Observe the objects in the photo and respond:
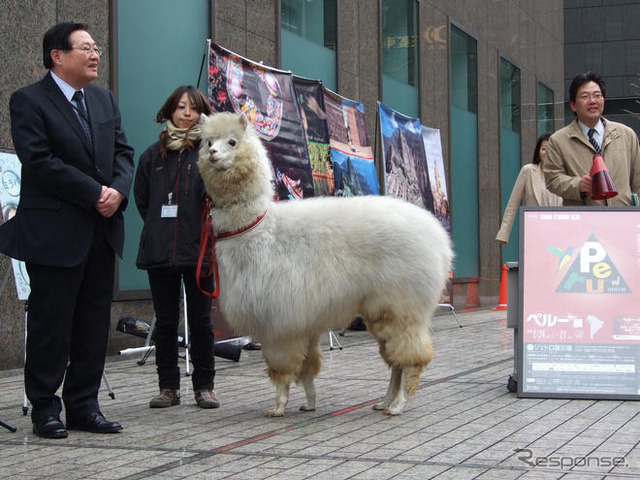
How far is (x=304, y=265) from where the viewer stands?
6.41 m

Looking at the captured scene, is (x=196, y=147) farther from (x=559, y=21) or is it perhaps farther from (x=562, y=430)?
(x=559, y=21)

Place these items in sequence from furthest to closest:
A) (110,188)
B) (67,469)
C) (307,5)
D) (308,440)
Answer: (307,5), (110,188), (308,440), (67,469)

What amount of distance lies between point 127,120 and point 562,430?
6.48m

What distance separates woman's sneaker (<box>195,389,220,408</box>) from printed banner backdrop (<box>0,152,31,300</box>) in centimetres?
155

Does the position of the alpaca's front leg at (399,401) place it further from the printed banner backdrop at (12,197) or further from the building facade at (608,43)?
the building facade at (608,43)

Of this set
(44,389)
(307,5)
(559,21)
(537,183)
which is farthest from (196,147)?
(559,21)

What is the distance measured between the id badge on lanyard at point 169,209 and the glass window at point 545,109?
2198cm

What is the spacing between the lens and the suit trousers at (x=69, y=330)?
6.02m

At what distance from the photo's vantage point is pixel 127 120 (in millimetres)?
10828

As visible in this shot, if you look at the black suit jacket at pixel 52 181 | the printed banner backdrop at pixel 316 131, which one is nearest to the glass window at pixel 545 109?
the printed banner backdrop at pixel 316 131

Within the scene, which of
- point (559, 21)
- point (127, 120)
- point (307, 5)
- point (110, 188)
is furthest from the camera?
point (559, 21)

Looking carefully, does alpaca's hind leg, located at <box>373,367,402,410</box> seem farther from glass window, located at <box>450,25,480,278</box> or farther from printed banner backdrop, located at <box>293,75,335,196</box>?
glass window, located at <box>450,25,480,278</box>

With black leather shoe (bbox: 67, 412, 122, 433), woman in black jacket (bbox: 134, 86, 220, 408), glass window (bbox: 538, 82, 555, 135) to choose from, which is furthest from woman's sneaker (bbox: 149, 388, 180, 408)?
glass window (bbox: 538, 82, 555, 135)

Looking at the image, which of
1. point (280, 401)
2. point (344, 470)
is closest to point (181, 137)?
point (280, 401)
